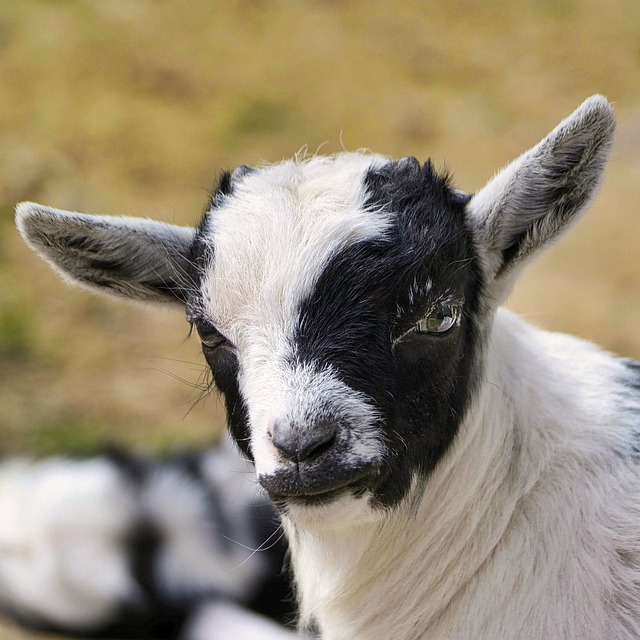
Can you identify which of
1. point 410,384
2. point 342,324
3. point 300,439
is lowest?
point 300,439

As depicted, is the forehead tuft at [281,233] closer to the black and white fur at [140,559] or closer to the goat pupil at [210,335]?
the goat pupil at [210,335]

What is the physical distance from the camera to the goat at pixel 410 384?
303 centimetres

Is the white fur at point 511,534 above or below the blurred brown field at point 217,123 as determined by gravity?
below

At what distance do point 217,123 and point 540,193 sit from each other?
10194 mm

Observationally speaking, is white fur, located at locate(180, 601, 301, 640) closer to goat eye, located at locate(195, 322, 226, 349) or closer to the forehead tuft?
goat eye, located at locate(195, 322, 226, 349)

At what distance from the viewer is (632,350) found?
863 cm

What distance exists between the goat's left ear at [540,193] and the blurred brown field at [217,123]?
447 cm

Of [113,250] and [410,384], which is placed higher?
[113,250]

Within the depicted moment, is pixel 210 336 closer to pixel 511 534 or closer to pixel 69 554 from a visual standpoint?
pixel 511 534

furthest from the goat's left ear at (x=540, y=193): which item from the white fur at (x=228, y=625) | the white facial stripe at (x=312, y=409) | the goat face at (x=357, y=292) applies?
the white fur at (x=228, y=625)

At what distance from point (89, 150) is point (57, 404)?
478 centimetres

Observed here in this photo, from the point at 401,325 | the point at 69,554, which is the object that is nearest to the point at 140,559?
the point at 69,554

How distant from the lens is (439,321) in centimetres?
315

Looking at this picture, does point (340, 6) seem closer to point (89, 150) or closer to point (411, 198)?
point (89, 150)
